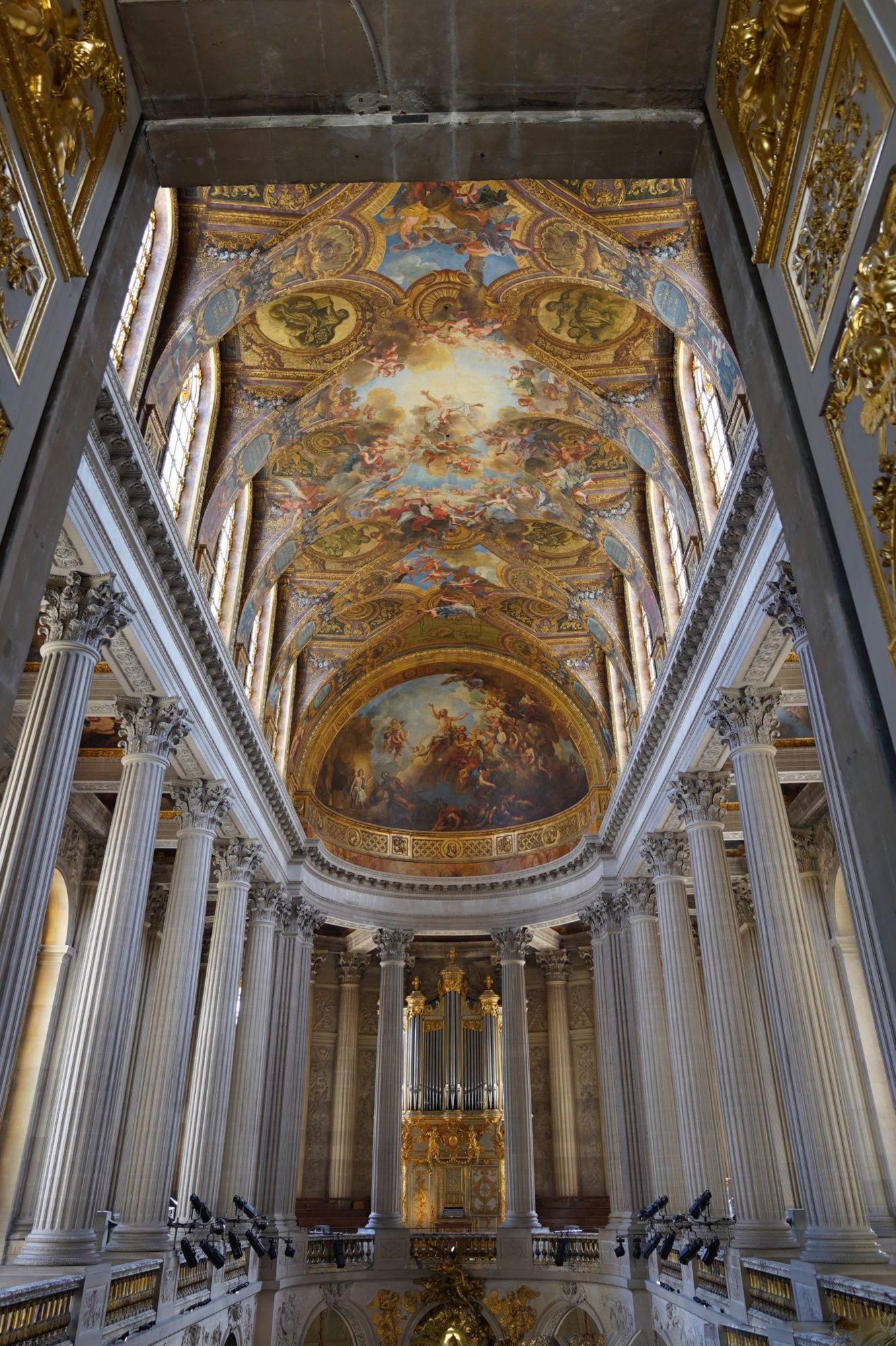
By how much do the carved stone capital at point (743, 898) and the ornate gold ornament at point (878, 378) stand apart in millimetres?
20193

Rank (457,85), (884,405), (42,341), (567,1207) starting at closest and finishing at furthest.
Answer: (884,405)
(42,341)
(457,85)
(567,1207)

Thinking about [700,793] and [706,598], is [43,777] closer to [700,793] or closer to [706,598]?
[706,598]

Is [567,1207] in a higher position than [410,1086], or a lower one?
lower

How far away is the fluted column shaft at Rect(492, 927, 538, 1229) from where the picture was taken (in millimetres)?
23578

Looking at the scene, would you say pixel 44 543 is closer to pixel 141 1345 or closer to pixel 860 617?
pixel 860 617

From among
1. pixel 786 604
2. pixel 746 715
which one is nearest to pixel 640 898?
pixel 746 715

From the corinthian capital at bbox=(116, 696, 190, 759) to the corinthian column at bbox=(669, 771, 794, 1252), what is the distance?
28.7ft

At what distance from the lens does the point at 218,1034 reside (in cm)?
1867

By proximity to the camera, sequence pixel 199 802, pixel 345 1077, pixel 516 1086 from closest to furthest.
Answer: pixel 199 802, pixel 516 1086, pixel 345 1077

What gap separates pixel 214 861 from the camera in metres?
21.1

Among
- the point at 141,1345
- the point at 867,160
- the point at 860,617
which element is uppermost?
the point at 867,160

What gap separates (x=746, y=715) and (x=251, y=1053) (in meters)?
13.2

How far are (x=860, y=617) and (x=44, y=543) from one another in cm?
390

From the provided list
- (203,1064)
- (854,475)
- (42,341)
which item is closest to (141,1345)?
(203,1064)
